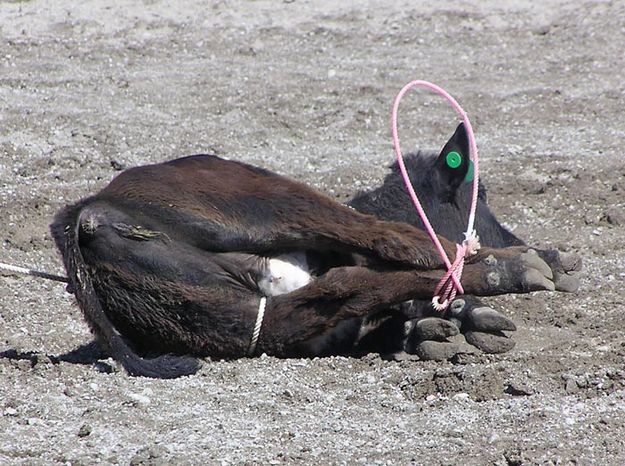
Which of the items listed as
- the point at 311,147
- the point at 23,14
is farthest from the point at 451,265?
the point at 23,14

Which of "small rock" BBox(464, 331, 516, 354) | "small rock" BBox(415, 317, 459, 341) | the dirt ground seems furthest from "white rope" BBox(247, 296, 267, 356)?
"small rock" BBox(464, 331, 516, 354)

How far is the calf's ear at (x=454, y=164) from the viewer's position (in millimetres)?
5660

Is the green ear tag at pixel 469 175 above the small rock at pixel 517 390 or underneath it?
above

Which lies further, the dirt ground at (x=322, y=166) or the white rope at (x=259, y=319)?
the white rope at (x=259, y=319)

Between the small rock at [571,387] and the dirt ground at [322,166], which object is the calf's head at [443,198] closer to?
the dirt ground at [322,166]

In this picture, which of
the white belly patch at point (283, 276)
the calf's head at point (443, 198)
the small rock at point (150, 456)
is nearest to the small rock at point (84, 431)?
the small rock at point (150, 456)

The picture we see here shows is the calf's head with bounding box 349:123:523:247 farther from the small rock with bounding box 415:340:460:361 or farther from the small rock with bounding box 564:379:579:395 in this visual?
the small rock with bounding box 564:379:579:395

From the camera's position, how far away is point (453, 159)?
5.67 m

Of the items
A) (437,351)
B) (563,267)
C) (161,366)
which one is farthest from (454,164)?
(161,366)

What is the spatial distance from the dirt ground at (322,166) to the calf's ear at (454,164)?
0.66 meters

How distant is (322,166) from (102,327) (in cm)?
355

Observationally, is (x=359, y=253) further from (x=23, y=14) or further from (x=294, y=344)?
(x=23, y=14)

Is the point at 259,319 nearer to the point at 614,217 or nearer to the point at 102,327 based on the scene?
the point at 102,327

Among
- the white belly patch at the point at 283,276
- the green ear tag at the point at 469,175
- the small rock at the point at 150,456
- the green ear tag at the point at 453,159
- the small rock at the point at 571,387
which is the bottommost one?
the small rock at the point at 571,387
